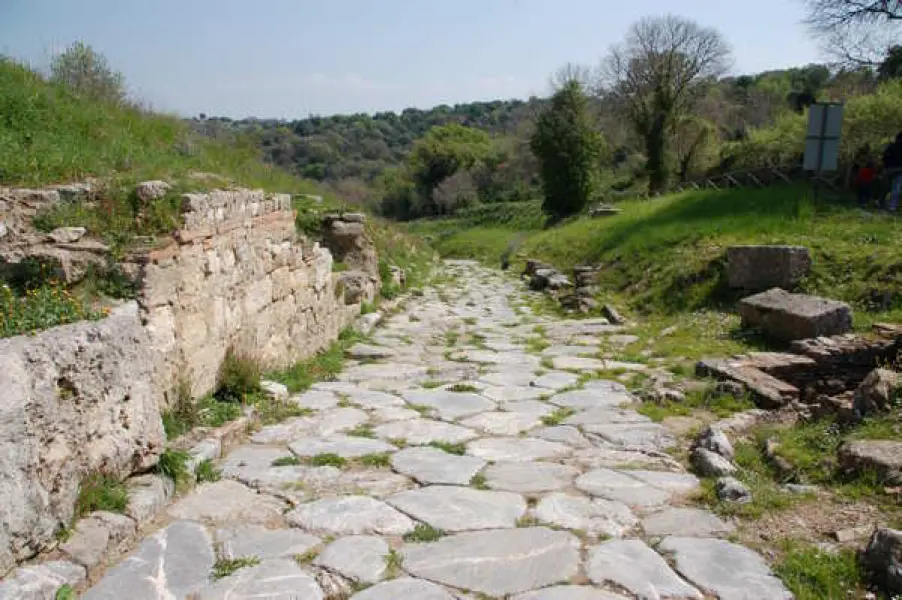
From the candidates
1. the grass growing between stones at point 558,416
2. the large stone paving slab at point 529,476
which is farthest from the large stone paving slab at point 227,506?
the grass growing between stones at point 558,416

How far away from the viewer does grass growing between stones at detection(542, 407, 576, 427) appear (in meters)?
5.16

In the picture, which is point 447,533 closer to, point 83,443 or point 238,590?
point 238,590

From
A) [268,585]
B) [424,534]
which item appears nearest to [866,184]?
[424,534]

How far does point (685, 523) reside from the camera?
131 inches

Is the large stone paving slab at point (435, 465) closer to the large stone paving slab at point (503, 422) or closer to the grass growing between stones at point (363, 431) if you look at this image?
the grass growing between stones at point (363, 431)

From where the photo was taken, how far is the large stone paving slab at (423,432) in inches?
184

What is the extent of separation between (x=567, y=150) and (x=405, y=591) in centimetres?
2807

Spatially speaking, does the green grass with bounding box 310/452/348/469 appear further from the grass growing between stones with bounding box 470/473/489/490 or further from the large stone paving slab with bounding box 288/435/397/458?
the grass growing between stones with bounding box 470/473/489/490

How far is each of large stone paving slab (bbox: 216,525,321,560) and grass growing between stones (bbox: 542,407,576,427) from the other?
237 cm

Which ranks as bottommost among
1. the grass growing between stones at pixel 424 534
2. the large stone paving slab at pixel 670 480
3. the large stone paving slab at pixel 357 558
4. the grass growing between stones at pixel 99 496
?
the large stone paving slab at pixel 670 480

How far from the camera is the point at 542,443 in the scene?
183 inches

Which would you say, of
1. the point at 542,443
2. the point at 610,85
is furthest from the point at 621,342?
the point at 610,85

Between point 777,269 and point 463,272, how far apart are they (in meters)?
11.5

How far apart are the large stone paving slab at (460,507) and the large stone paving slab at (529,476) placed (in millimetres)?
131
